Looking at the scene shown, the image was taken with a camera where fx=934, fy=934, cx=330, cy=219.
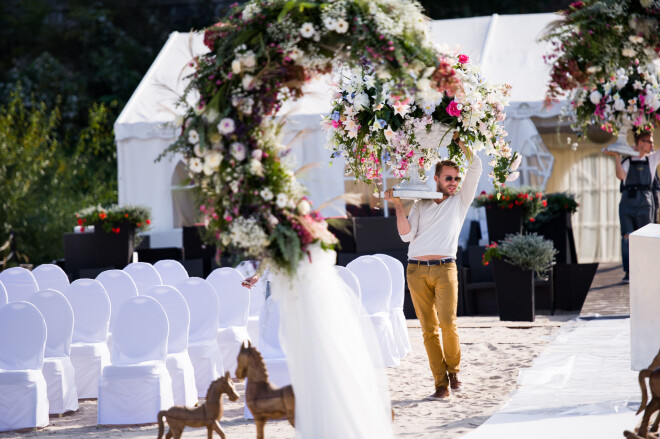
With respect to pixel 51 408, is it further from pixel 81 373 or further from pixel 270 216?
pixel 270 216

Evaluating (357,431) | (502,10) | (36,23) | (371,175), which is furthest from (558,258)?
(36,23)

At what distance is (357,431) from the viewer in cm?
487

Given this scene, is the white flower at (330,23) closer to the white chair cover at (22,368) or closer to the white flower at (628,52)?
the white flower at (628,52)

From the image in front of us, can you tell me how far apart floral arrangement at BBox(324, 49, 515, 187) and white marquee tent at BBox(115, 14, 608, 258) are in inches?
264

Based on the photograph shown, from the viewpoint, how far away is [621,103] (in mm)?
6934

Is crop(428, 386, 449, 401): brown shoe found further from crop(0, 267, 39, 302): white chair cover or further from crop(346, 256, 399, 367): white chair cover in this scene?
crop(0, 267, 39, 302): white chair cover

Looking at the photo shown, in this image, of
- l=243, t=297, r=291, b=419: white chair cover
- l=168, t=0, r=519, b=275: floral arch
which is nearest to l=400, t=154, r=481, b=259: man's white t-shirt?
l=243, t=297, r=291, b=419: white chair cover

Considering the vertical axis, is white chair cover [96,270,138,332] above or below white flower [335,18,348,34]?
below

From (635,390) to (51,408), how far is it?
14.6 ft

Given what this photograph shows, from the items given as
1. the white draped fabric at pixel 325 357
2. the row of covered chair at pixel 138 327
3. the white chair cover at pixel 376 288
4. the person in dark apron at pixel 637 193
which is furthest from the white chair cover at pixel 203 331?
the person in dark apron at pixel 637 193

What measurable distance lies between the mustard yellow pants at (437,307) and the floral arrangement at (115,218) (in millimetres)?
7028

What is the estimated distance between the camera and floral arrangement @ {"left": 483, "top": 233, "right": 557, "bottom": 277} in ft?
36.9

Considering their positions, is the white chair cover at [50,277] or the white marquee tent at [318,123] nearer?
the white chair cover at [50,277]

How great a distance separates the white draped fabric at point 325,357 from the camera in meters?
4.85
